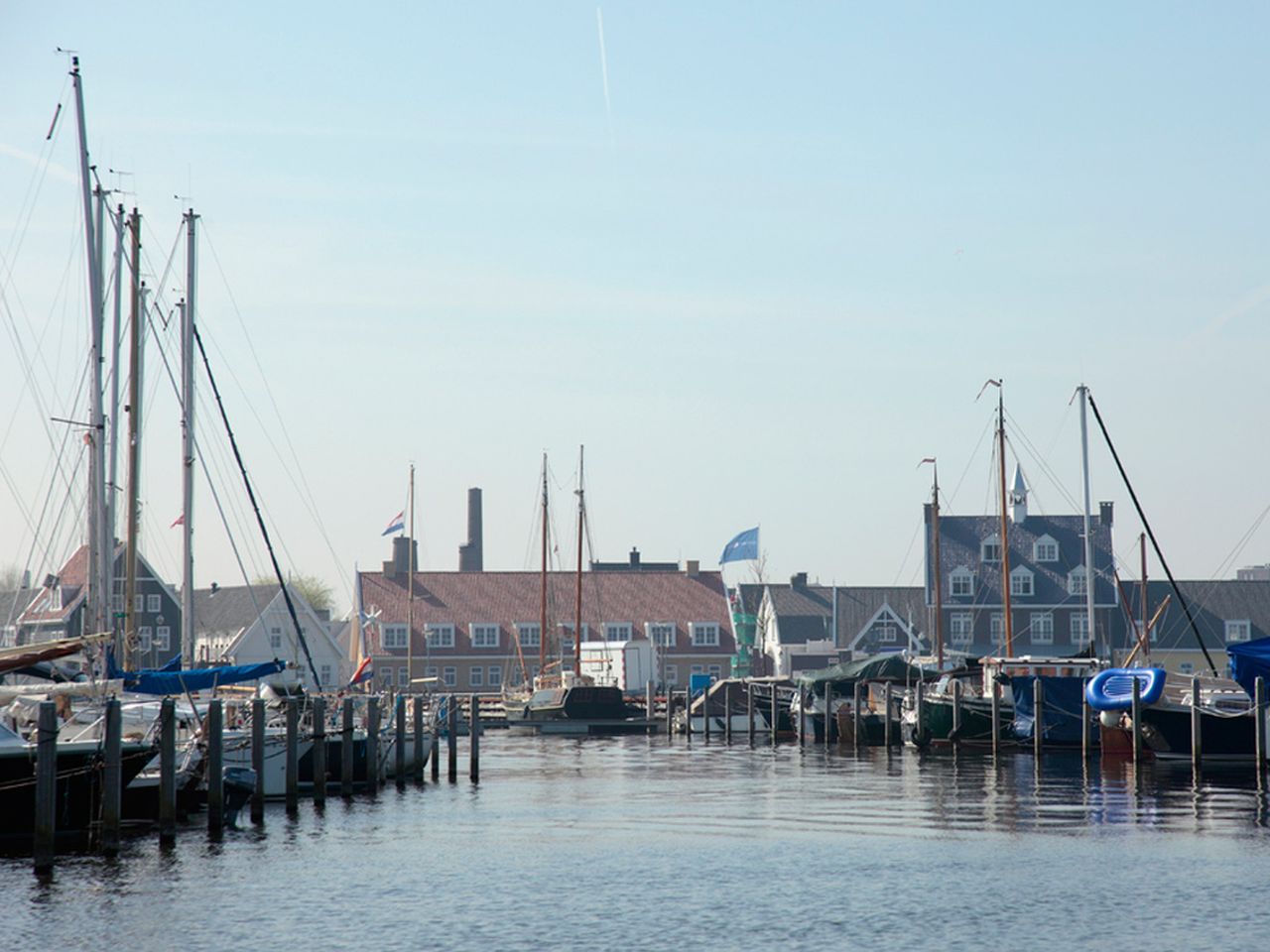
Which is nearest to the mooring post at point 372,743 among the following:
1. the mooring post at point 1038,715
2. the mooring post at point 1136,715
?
the mooring post at point 1136,715

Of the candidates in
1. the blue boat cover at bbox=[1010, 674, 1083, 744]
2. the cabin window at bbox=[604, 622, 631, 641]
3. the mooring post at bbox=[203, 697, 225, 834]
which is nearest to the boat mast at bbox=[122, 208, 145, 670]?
the mooring post at bbox=[203, 697, 225, 834]

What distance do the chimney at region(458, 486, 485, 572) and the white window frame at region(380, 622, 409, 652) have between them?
19.3 meters

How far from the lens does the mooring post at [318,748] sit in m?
39.3

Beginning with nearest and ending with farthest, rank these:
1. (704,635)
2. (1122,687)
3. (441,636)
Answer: (1122,687)
(441,636)
(704,635)

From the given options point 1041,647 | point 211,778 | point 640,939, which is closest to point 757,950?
point 640,939

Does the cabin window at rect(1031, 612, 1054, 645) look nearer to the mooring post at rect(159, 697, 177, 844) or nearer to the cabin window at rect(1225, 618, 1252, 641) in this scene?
the cabin window at rect(1225, 618, 1252, 641)

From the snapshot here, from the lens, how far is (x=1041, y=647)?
116 m

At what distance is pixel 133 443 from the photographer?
47219 millimetres

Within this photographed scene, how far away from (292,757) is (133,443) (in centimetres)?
1266

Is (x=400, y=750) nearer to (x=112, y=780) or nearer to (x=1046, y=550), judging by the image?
(x=112, y=780)

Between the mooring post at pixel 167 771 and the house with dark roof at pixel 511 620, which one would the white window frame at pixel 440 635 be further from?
the mooring post at pixel 167 771

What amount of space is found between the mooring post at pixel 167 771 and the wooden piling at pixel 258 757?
4069 mm

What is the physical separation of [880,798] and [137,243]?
82.4 feet

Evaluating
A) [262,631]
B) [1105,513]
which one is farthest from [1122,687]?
[262,631]
